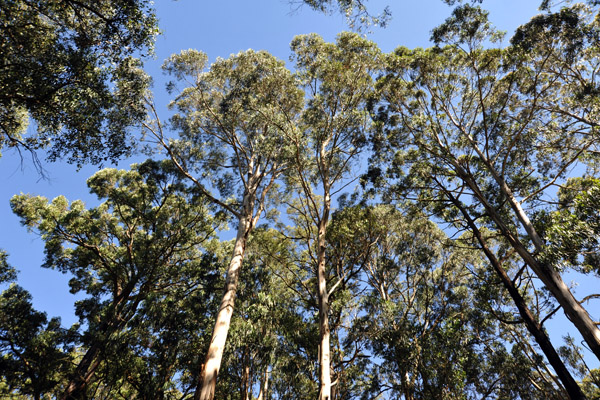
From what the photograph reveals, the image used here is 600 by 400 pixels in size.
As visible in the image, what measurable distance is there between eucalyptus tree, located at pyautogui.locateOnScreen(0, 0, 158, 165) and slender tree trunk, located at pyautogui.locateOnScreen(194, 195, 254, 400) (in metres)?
4.42

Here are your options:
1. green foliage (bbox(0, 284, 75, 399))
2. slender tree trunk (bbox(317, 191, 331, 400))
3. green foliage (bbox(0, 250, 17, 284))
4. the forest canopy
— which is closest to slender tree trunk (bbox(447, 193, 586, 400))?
the forest canopy

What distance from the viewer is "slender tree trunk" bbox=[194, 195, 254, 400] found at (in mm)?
6285

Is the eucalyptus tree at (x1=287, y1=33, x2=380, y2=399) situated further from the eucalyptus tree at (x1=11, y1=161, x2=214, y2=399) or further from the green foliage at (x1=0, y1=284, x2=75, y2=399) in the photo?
the green foliage at (x1=0, y1=284, x2=75, y2=399)

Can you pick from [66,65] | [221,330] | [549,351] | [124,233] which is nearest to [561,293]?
[549,351]

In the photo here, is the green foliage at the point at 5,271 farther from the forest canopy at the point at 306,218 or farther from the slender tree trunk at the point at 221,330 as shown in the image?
the slender tree trunk at the point at 221,330

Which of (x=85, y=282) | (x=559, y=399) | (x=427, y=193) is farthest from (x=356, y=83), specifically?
(x=85, y=282)

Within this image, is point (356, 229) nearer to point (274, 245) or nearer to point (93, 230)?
point (274, 245)

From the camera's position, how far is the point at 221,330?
7.35 meters

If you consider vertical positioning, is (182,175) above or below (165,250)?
above

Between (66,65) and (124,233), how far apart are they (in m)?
8.71

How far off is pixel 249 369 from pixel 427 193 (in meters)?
9.58

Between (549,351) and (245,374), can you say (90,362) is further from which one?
(549,351)

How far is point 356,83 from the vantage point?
1225 cm

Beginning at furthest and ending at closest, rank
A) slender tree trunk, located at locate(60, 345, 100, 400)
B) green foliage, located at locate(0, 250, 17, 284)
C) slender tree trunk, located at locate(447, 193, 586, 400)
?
green foliage, located at locate(0, 250, 17, 284) < slender tree trunk, located at locate(60, 345, 100, 400) < slender tree trunk, located at locate(447, 193, 586, 400)
